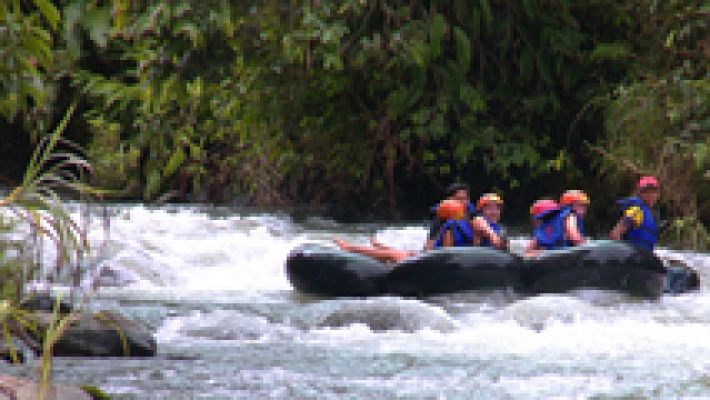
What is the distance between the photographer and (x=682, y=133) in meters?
11.2

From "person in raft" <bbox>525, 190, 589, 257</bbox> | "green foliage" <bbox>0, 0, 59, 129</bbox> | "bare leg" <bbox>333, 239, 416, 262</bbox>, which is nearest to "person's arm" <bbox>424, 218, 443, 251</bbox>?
"bare leg" <bbox>333, 239, 416, 262</bbox>

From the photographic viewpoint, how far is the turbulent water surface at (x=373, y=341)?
5.27 metres

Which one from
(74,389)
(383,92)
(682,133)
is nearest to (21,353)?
(74,389)

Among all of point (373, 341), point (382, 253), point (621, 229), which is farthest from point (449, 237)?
point (373, 341)

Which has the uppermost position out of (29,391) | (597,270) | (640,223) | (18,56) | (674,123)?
(18,56)

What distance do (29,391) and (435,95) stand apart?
10070mm

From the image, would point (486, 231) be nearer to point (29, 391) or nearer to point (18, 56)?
point (18, 56)

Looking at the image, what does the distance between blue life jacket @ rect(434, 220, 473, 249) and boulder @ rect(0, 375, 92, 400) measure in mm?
4756

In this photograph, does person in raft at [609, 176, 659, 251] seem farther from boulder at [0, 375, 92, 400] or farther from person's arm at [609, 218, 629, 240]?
boulder at [0, 375, 92, 400]

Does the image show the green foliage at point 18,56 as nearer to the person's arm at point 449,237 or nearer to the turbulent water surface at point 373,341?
the turbulent water surface at point 373,341

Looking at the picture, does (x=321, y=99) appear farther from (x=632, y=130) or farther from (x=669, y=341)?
(x=669, y=341)

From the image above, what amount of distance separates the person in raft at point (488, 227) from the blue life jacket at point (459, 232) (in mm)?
82

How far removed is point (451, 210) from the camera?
8664 mm

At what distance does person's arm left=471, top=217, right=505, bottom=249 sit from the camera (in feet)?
28.0
